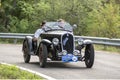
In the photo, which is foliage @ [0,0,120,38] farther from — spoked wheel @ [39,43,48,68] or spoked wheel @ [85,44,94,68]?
spoked wheel @ [39,43,48,68]

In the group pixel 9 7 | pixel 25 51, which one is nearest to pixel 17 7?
pixel 9 7

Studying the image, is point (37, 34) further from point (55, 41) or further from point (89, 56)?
point (89, 56)

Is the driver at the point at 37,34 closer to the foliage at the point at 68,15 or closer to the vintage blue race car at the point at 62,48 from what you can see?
the vintage blue race car at the point at 62,48

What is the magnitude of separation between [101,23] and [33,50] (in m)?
15.6

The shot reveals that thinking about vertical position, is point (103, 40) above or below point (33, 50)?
below

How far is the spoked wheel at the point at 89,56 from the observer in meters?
15.8

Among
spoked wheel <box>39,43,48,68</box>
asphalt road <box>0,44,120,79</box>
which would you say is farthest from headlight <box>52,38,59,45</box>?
asphalt road <box>0,44,120,79</box>

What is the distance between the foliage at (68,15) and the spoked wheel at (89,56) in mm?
15255

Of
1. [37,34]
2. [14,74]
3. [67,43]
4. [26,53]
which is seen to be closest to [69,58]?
[67,43]

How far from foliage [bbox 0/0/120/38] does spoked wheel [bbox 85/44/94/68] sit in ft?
50.0

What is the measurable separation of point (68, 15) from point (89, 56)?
18.4m

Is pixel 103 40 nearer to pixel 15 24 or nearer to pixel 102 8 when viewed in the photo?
pixel 102 8

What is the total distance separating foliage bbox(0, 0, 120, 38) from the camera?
3234cm

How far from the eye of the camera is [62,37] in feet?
52.6
